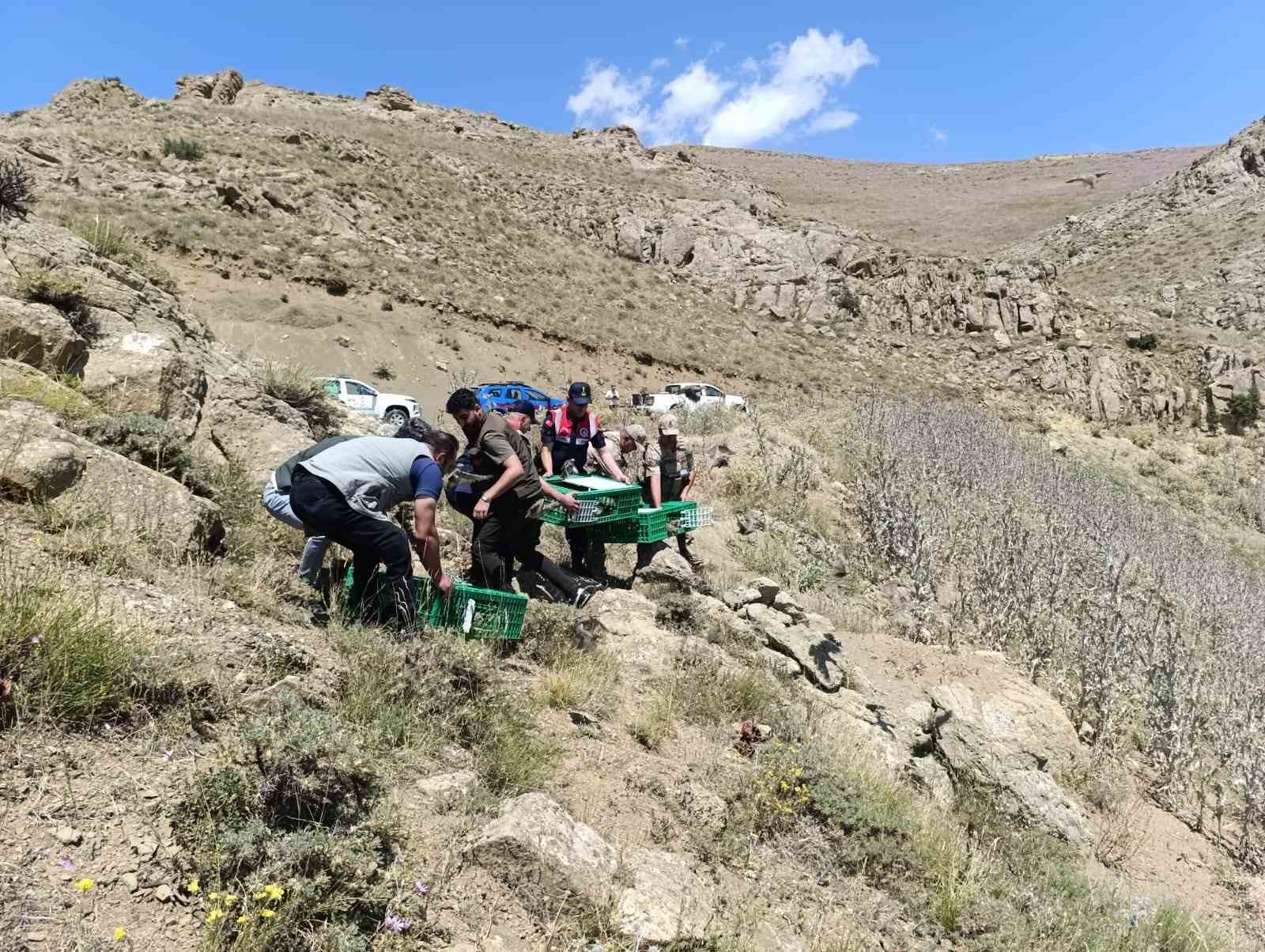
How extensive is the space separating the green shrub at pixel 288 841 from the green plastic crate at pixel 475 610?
132 cm

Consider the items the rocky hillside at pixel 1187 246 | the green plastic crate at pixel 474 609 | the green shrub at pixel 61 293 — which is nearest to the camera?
the green plastic crate at pixel 474 609

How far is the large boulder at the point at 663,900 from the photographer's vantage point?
2.30 m

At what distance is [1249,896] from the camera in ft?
13.7

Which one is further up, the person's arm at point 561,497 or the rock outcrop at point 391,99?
the rock outcrop at point 391,99

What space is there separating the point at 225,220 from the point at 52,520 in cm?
2364

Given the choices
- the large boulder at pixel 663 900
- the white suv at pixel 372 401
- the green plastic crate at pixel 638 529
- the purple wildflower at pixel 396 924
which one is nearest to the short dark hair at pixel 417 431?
the green plastic crate at pixel 638 529

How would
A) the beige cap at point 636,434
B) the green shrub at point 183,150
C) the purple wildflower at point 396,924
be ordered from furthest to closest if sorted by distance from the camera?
the green shrub at point 183,150 → the beige cap at point 636,434 → the purple wildflower at point 396,924

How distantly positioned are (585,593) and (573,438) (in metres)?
1.46

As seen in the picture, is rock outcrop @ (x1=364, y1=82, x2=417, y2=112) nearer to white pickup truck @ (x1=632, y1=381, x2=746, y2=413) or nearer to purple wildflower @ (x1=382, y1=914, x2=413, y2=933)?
white pickup truck @ (x1=632, y1=381, x2=746, y2=413)

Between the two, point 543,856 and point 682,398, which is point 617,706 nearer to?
point 543,856

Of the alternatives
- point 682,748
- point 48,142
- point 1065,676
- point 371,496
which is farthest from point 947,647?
point 48,142

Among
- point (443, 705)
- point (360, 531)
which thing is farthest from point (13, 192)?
point (443, 705)

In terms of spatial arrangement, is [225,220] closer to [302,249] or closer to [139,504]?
[302,249]

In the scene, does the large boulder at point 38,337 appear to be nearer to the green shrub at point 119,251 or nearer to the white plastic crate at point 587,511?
the green shrub at point 119,251
